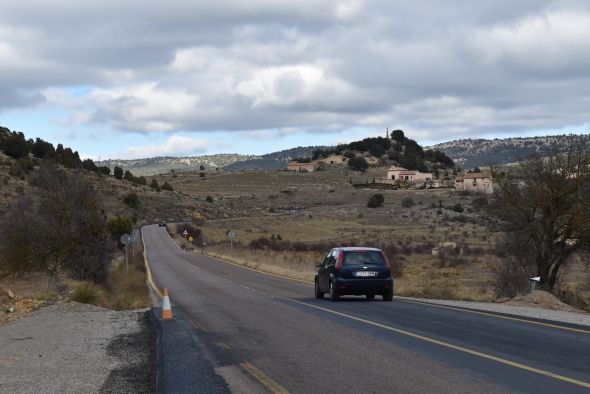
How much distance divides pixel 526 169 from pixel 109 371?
22386mm

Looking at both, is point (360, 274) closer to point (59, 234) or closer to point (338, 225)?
point (59, 234)

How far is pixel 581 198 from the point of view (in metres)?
27.8

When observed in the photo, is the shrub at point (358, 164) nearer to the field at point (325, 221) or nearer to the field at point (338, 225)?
the field at point (325, 221)

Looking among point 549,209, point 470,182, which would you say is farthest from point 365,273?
point 470,182

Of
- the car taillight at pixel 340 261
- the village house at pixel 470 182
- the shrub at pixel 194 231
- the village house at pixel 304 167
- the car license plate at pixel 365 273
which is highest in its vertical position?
the village house at pixel 304 167

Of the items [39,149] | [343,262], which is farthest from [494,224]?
[39,149]

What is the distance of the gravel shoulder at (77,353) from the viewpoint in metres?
9.62

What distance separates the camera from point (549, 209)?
28141 mm

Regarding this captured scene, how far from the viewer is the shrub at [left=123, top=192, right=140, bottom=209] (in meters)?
107

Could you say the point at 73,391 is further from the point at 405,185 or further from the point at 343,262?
the point at 405,185

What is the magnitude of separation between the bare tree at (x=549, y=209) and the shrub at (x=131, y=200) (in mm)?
83210

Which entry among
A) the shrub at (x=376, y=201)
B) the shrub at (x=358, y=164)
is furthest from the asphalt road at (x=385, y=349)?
the shrub at (x=358, y=164)

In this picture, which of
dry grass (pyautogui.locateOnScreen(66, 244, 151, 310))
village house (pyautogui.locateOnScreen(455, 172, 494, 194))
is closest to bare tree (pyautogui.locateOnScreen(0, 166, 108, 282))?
dry grass (pyautogui.locateOnScreen(66, 244, 151, 310))

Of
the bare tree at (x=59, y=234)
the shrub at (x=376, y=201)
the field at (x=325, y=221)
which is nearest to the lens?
the bare tree at (x=59, y=234)
